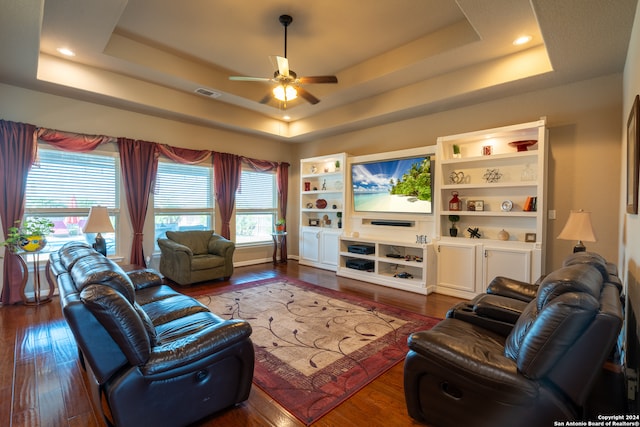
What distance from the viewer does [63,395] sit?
2.09m

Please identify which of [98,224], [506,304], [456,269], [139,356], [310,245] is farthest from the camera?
[310,245]

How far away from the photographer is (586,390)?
1.36 meters

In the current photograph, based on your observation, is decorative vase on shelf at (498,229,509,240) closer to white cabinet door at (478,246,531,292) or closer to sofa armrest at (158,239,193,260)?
white cabinet door at (478,246,531,292)

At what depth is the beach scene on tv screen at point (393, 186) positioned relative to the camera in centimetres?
487

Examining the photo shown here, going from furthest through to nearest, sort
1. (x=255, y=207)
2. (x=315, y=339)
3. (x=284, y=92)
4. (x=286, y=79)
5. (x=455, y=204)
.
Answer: (x=255, y=207) → (x=455, y=204) → (x=284, y=92) → (x=286, y=79) → (x=315, y=339)

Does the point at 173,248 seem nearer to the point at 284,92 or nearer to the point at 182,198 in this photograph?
the point at 182,198

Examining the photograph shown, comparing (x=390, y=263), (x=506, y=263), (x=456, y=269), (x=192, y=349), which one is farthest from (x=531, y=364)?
(x=390, y=263)

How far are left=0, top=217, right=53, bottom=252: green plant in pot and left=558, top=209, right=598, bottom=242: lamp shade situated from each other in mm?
6132

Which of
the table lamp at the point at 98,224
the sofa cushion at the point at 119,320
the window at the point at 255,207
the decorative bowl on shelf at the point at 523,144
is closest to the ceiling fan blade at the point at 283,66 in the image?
the sofa cushion at the point at 119,320

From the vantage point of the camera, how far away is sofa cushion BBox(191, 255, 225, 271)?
479cm

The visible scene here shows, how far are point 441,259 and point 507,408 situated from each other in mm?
3233

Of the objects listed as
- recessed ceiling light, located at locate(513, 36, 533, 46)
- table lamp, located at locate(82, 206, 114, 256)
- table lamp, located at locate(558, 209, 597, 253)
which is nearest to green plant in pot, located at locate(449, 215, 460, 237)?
table lamp, located at locate(558, 209, 597, 253)

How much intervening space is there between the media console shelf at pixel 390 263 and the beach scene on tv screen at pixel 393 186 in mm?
651

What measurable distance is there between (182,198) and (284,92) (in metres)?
3.19
